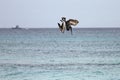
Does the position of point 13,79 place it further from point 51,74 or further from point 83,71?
point 83,71

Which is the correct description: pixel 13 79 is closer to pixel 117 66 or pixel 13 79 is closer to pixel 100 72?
pixel 100 72

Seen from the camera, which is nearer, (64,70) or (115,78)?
(115,78)

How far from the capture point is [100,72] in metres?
37.8

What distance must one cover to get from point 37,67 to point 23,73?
444 cm

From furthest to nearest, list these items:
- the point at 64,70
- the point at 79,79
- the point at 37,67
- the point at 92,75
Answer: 1. the point at 37,67
2. the point at 64,70
3. the point at 92,75
4. the point at 79,79

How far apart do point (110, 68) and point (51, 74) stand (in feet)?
23.7

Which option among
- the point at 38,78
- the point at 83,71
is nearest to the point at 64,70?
the point at 83,71

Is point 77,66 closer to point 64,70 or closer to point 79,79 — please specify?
point 64,70

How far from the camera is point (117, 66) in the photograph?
42.0 metres

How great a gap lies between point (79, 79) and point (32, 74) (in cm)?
518

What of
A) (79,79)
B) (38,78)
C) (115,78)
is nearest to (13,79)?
(38,78)

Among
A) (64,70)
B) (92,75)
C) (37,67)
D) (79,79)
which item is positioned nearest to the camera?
(79,79)

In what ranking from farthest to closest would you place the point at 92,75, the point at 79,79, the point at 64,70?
the point at 64,70 → the point at 92,75 → the point at 79,79

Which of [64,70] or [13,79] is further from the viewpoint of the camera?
[64,70]
